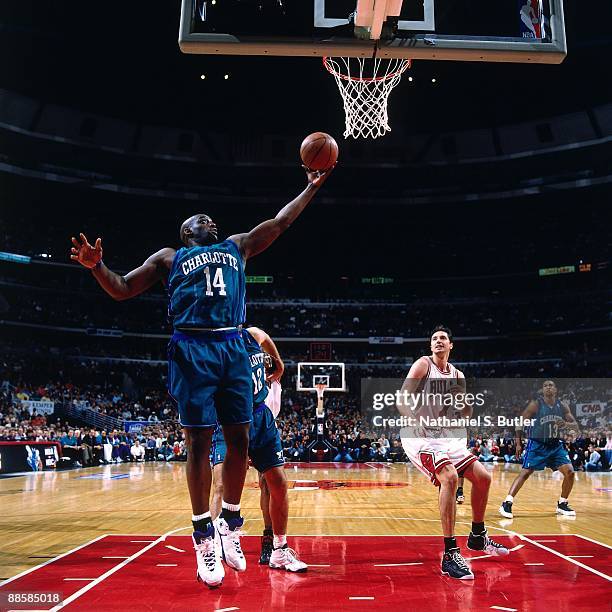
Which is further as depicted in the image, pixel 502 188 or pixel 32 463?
pixel 502 188

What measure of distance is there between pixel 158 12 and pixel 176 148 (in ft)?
34.1

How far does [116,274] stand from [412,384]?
7.97 ft

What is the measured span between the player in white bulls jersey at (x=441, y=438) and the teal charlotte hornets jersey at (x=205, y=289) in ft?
5.61

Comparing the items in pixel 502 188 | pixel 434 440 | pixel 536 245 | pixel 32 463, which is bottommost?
pixel 32 463

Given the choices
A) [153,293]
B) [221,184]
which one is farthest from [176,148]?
[153,293]

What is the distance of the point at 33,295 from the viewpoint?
110 feet

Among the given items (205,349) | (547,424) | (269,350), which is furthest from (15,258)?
(205,349)

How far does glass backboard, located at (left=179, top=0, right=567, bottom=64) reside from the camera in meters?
5.69

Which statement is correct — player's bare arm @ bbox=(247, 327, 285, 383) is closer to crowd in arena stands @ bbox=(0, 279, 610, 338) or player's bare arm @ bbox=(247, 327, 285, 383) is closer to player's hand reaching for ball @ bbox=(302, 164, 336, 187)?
player's hand reaching for ball @ bbox=(302, 164, 336, 187)

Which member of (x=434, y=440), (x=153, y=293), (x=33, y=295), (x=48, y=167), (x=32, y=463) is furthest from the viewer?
(x=153, y=293)

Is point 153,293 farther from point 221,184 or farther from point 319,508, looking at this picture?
point 319,508

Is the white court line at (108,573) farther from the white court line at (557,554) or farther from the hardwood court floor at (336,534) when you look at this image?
the white court line at (557,554)

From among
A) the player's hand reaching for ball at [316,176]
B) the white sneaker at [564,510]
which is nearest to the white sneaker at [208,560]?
the player's hand reaching for ball at [316,176]

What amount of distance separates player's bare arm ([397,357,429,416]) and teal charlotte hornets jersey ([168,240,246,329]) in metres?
1.58
